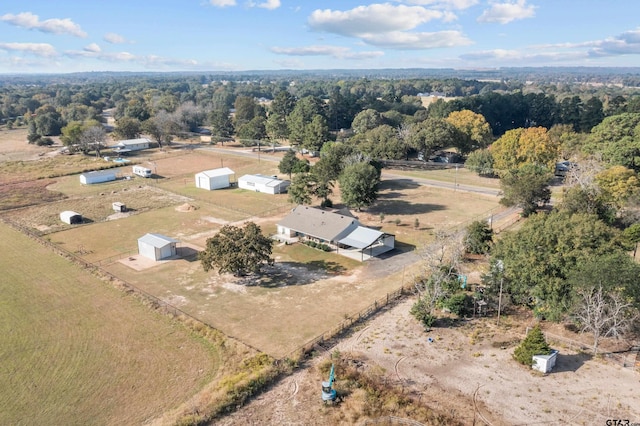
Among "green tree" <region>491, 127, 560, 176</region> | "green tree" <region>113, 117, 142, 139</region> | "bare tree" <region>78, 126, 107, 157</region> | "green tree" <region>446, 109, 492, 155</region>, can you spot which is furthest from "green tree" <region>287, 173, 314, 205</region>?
"green tree" <region>113, 117, 142, 139</region>

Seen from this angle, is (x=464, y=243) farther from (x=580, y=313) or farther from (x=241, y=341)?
(x=241, y=341)

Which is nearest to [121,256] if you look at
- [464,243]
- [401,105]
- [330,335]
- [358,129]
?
[330,335]

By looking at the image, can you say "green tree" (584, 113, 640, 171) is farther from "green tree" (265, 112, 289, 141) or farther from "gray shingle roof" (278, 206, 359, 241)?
"green tree" (265, 112, 289, 141)

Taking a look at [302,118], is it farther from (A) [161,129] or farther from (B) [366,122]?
(A) [161,129]

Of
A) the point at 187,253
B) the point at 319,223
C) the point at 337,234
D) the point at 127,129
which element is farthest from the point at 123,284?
the point at 127,129

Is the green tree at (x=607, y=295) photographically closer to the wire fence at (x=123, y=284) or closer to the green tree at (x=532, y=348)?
the green tree at (x=532, y=348)
